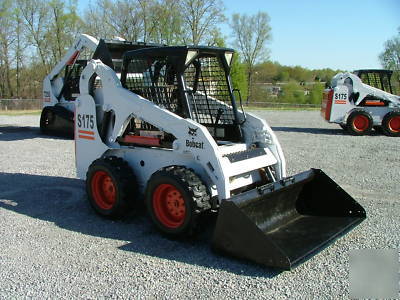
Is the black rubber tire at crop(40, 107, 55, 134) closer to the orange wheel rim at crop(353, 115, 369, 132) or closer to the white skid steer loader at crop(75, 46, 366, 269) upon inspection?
the white skid steer loader at crop(75, 46, 366, 269)

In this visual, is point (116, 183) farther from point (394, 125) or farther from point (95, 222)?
point (394, 125)

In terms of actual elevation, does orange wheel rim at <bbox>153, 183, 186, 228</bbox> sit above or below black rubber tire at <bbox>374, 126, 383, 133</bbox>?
below

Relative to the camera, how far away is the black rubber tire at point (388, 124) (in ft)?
45.6

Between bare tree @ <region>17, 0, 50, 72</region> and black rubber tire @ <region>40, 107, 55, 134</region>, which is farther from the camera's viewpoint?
bare tree @ <region>17, 0, 50, 72</region>

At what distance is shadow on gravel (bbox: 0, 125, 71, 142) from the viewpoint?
42.5ft

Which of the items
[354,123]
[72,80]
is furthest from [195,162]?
[354,123]

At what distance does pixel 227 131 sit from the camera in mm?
5602

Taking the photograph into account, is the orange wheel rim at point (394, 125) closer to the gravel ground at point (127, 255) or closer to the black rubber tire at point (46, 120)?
the gravel ground at point (127, 255)

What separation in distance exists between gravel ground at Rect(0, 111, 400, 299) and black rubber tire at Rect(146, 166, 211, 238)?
0.57ft

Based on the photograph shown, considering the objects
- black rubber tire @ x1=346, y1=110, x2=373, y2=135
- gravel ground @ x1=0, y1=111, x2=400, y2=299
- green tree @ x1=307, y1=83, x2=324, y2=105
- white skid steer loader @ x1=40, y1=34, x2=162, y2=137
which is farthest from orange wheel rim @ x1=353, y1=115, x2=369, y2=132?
green tree @ x1=307, y1=83, x2=324, y2=105

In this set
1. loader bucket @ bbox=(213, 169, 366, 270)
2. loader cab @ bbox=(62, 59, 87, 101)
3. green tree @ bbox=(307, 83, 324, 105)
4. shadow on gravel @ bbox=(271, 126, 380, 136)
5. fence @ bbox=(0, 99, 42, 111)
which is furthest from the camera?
green tree @ bbox=(307, 83, 324, 105)

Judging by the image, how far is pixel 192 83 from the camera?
18.6 ft

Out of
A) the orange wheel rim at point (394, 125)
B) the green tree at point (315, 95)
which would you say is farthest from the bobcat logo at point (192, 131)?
the green tree at point (315, 95)

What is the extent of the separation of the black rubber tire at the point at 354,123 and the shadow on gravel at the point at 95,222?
989cm
